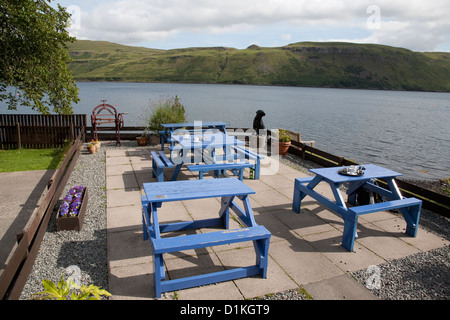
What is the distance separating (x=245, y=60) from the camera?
145 m

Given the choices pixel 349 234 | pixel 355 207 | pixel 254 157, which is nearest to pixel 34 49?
pixel 254 157

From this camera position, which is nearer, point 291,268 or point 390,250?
point 291,268

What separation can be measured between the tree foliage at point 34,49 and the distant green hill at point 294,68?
117 m

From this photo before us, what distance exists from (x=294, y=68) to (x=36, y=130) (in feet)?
461

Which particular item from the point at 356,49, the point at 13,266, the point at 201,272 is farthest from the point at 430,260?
the point at 356,49

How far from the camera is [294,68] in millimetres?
140500

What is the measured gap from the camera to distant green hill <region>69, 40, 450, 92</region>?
12718cm

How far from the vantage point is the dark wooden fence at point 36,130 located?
1123cm

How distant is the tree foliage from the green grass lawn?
1.49 m

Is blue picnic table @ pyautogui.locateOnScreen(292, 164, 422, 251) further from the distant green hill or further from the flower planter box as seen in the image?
the distant green hill

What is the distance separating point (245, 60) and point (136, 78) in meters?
51.5
